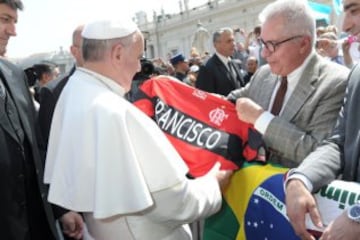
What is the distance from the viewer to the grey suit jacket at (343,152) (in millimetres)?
1984

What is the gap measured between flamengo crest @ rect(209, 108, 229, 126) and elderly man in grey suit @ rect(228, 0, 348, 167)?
14cm

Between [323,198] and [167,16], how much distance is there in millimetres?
69010

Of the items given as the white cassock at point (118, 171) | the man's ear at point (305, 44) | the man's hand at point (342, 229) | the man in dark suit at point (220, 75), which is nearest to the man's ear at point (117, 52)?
the white cassock at point (118, 171)

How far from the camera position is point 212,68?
6.30m

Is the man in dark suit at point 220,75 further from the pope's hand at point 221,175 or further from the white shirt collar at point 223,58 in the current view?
the pope's hand at point 221,175

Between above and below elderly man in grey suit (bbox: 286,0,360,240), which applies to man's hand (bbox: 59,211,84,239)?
below

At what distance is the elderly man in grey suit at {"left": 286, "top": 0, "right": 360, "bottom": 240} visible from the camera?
188 centimetres

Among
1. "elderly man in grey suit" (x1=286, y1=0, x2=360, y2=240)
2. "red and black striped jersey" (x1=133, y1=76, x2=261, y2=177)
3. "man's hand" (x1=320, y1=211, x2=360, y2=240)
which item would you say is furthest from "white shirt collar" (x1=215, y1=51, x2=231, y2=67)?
"man's hand" (x1=320, y1=211, x2=360, y2=240)

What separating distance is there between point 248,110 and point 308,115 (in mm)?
335

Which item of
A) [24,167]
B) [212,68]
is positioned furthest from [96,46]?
[212,68]

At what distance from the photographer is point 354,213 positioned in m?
1.67

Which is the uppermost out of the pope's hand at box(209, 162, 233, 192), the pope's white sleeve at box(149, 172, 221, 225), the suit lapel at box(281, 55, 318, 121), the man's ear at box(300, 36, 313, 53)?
the man's ear at box(300, 36, 313, 53)

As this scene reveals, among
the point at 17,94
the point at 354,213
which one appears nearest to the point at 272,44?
the point at 354,213

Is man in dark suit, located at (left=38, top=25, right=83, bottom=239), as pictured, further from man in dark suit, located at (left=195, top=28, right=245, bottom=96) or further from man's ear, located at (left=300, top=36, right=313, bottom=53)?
man in dark suit, located at (left=195, top=28, right=245, bottom=96)
